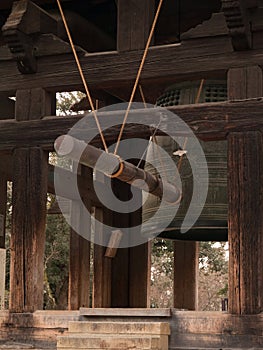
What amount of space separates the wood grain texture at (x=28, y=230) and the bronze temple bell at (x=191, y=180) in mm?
812

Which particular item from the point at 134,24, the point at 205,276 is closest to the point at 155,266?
the point at 205,276

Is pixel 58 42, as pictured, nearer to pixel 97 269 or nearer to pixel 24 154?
pixel 24 154

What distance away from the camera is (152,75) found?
21.4 feet

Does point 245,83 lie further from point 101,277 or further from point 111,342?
point 101,277

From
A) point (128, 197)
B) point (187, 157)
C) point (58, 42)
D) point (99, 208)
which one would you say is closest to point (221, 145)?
point (187, 157)

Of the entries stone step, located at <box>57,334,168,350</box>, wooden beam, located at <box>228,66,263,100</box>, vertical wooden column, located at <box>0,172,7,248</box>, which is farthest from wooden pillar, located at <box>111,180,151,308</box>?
stone step, located at <box>57,334,168,350</box>

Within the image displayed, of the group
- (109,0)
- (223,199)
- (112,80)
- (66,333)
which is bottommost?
(66,333)

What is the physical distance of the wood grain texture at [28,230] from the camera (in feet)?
21.4

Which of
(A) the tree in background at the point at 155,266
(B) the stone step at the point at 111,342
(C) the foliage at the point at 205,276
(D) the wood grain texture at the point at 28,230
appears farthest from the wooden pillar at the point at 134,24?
(C) the foliage at the point at 205,276

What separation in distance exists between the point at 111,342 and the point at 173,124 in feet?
5.01

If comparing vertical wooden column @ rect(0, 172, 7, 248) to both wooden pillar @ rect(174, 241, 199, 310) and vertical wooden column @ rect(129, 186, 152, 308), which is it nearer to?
vertical wooden column @ rect(129, 186, 152, 308)

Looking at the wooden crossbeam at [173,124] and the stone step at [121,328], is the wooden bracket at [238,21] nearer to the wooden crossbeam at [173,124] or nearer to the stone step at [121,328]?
the wooden crossbeam at [173,124]

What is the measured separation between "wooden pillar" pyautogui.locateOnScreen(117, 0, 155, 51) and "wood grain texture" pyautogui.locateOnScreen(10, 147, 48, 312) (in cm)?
97

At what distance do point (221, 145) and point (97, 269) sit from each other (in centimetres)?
317
